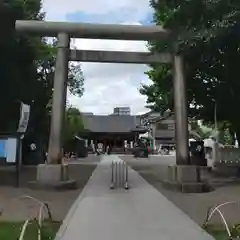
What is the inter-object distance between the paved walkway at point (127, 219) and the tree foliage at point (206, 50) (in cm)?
532

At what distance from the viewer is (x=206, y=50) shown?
1543 cm

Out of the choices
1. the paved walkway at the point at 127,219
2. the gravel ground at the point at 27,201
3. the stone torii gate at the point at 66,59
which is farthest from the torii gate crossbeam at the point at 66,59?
the paved walkway at the point at 127,219

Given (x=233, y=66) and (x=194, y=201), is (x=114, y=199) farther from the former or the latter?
(x=233, y=66)

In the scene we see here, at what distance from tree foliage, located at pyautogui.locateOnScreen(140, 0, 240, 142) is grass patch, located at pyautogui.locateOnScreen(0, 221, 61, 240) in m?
7.79

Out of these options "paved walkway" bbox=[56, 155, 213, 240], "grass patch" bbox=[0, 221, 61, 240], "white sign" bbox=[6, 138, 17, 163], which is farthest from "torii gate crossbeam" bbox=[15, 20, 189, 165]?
"grass patch" bbox=[0, 221, 61, 240]

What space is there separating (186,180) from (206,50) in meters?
5.41

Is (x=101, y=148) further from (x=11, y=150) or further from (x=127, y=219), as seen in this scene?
(x=127, y=219)

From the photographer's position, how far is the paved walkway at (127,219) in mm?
8656

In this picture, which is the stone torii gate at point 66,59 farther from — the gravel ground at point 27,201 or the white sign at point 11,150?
the gravel ground at point 27,201

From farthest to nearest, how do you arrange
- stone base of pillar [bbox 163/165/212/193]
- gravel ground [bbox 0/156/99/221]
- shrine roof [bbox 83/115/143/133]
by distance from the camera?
shrine roof [bbox 83/115/143/133] < stone base of pillar [bbox 163/165/212/193] < gravel ground [bbox 0/156/99/221]

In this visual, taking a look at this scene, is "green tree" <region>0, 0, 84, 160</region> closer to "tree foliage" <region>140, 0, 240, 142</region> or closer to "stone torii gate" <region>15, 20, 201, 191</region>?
"stone torii gate" <region>15, 20, 201, 191</region>

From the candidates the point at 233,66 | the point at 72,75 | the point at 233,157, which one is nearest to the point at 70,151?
the point at 72,75

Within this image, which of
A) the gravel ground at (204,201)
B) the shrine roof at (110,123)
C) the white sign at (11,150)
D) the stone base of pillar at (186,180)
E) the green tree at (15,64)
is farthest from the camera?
the shrine roof at (110,123)

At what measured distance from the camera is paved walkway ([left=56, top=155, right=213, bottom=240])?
8.66 m
